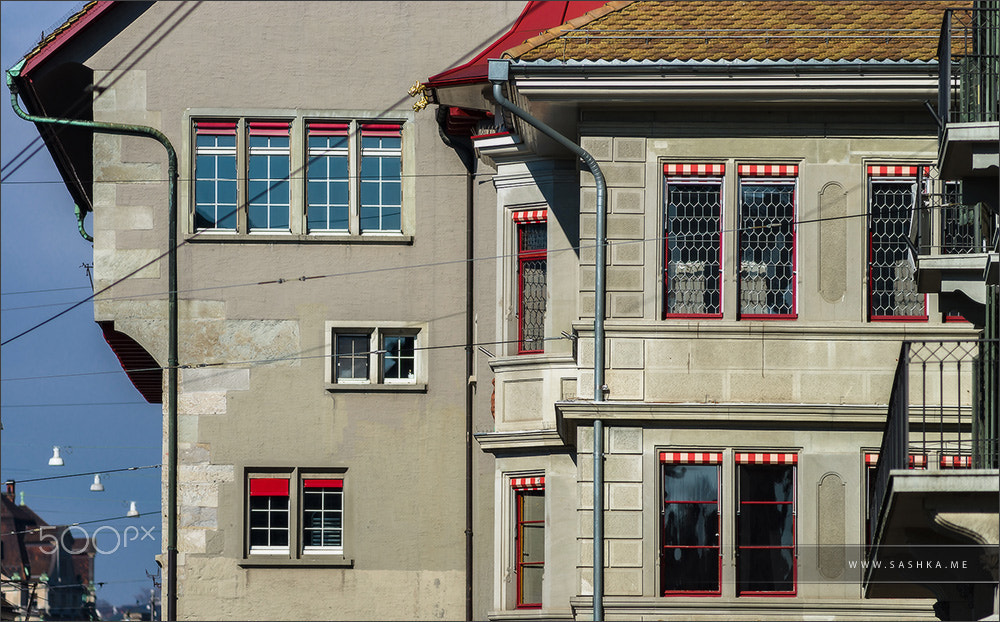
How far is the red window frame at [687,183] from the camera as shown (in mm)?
24534

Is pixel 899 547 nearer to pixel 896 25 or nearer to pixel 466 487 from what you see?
pixel 896 25

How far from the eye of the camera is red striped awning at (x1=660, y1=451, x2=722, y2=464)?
2412 centimetres

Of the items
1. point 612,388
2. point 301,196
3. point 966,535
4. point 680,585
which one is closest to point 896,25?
point 612,388

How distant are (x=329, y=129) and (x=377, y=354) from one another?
3708 mm

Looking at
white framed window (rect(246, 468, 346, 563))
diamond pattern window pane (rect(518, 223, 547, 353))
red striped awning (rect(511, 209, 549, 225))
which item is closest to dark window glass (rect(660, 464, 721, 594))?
diamond pattern window pane (rect(518, 223, 547, 353))

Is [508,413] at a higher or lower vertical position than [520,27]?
lower

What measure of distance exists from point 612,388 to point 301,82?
10.7 meters

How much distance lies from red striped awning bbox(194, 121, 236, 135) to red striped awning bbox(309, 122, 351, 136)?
126cm

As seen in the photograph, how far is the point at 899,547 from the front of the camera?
20172mm

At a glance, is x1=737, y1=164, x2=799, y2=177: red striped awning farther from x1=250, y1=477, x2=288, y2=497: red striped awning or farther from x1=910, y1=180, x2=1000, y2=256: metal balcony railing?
x1=250, y1=477, x2=288, y2=497: red striped awning

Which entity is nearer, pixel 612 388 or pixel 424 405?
pixel 612 388

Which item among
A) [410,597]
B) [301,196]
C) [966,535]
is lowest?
[410,597]

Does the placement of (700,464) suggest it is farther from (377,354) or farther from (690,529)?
(377,354)

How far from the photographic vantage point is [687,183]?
81.1 feet
